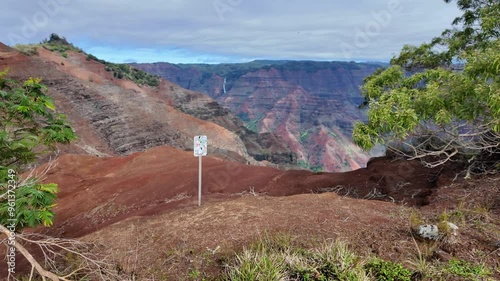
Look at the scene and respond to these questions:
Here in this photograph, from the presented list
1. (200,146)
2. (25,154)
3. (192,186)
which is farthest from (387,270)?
(192,186)

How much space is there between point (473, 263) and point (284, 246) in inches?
102

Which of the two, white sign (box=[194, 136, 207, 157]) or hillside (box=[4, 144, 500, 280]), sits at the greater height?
white sign (box=[194, 136, 207, 157])

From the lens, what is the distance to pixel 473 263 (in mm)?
5031

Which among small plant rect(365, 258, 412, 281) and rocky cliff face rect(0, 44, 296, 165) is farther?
rocky cliff face rect(0, 44, 296, 165)

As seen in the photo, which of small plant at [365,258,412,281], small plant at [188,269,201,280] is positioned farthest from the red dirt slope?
small plant at [188,269,201,280]

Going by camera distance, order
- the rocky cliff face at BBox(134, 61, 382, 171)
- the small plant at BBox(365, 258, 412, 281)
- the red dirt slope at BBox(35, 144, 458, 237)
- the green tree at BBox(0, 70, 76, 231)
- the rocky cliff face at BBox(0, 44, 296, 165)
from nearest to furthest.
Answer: the green tree at BBox(0, 70, 76, 231) < the small plant at BBox(365, 258, 412, 281) < the red dirt slope at BBox(35, 144, 458, 237) < the rocky cliff face at BBox(0, 44, 296, 165) < the rocky cliff face at BBox(134, 61, 382, 171)

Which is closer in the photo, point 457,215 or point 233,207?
point 457,215

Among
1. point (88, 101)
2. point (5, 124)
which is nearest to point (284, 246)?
point (5, 124)

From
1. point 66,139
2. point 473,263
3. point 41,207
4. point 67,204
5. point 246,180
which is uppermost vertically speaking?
point 66,139

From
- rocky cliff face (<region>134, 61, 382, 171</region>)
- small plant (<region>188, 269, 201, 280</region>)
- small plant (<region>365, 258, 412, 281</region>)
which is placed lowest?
rocky cliff face (<region>134, 61, 382, 171</region>)

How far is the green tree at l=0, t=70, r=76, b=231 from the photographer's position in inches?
178

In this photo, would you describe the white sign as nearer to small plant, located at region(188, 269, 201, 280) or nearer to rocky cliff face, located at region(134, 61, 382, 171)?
small plant, located at region(188, 269, 201, 280)

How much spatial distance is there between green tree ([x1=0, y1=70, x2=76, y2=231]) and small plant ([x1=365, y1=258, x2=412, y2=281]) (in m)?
4.20

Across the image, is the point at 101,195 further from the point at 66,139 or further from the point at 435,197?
the point at 435,197
